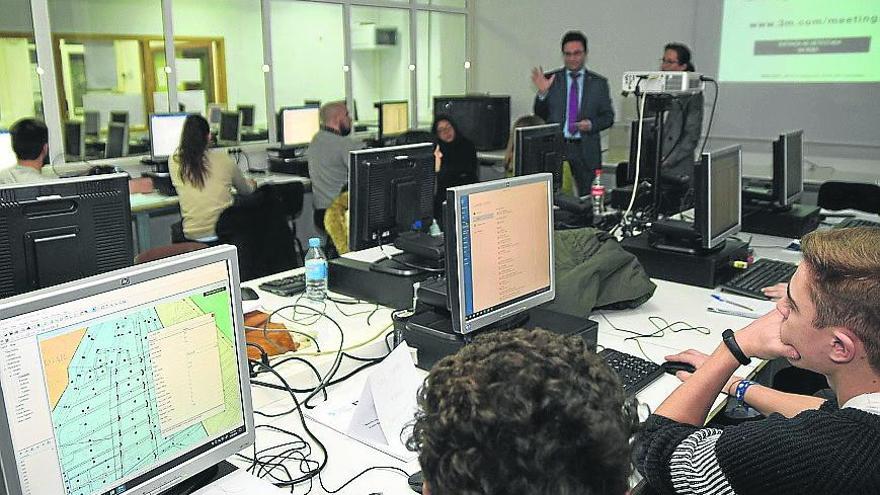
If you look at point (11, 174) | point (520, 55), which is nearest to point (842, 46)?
point (520, 55)

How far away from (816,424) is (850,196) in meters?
3.36

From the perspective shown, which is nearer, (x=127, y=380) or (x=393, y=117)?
(x=127, y=380)

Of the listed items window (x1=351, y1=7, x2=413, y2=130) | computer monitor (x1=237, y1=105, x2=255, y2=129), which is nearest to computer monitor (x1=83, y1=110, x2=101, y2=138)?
computer monitor (x1=237, y1=105, x2=255, y2=129)

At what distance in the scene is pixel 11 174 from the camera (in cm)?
359

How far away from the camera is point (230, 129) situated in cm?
625

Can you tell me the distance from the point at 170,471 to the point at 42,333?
1.13ft

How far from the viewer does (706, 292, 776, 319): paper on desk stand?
7.87ft

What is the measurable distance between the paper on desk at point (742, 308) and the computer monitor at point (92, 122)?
508cm

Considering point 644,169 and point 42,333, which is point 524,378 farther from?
point 644,169

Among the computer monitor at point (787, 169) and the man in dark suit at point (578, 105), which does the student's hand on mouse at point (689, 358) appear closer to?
the computer monitor at point (787, 169)

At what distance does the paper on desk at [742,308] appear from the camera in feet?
7.87

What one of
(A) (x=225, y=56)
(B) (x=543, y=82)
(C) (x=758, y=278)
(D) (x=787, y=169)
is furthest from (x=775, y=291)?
(A) (x=225, y=56)

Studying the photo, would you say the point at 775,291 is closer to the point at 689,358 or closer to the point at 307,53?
the point at 689,358

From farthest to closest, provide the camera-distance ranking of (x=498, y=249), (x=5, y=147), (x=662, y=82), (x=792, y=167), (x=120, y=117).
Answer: (x=120, y=117) → (x=5, y=147) → (x=792, y=167) → (x=662, y=82) → (x=498, y=249)
